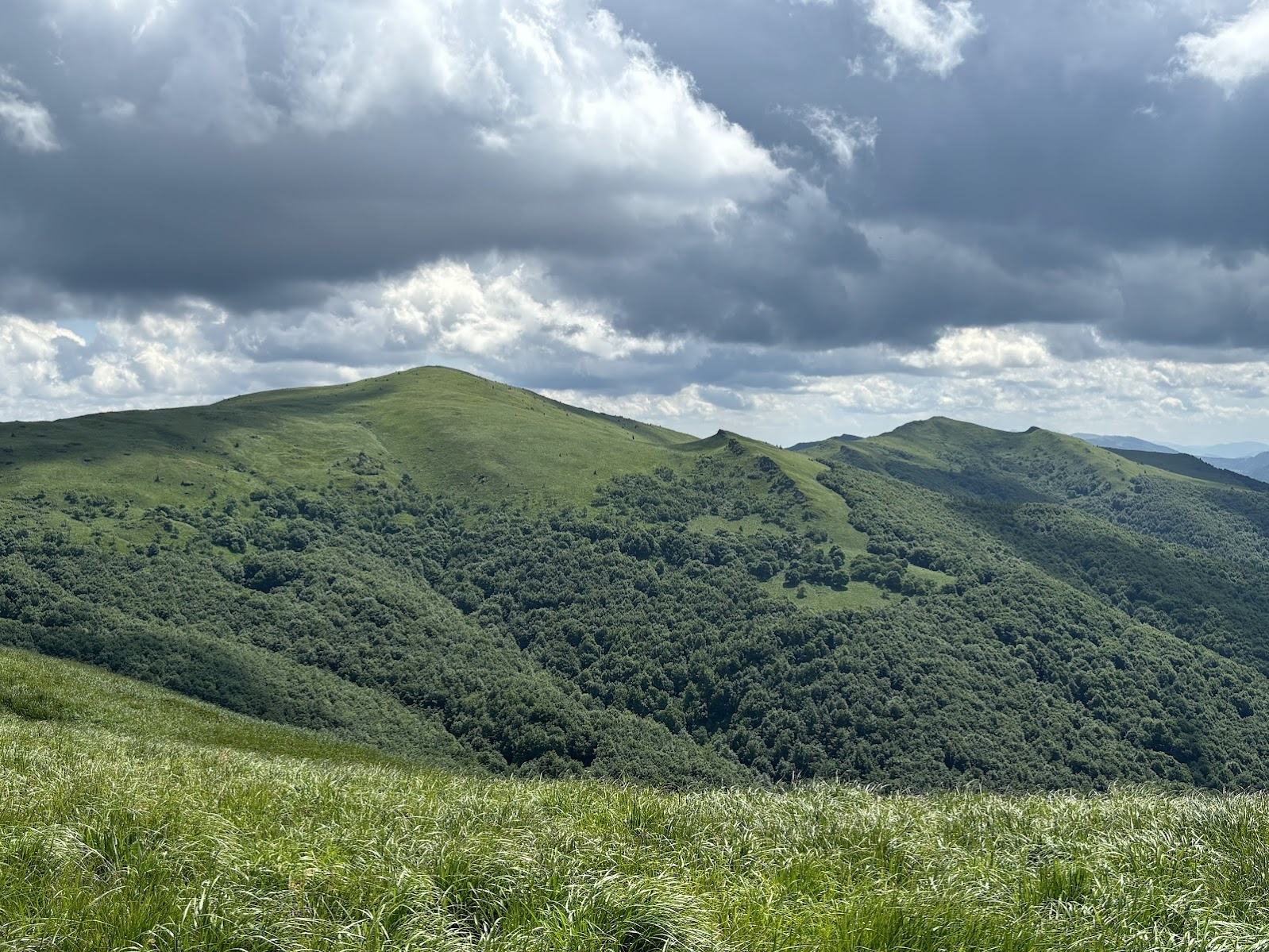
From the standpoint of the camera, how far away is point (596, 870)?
9172 millimetres

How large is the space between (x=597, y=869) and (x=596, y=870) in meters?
0.26

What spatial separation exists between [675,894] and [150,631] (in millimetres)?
212505

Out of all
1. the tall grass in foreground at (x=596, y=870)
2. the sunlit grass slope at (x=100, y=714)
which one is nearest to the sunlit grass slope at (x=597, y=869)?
the tall grass in foreground at (x=596, y=870)

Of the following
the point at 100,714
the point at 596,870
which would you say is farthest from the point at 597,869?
the point at 100,714

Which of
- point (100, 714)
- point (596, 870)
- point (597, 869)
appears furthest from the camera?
point (100, 714)

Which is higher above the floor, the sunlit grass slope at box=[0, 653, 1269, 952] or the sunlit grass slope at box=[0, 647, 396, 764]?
the sunlit grass slope at box=[0, 653, 1269, 952]

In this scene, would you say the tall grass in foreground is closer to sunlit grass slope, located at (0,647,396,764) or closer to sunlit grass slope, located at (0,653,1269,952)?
sunlit grass slope, located at (0,653,1269,952)

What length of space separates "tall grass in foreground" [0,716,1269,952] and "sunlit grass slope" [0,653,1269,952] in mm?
39

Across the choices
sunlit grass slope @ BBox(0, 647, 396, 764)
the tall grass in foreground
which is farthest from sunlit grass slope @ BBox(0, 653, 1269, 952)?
sunlit grass slope @ BBox(0, 647, 396, 764)

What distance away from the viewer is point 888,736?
634 feet

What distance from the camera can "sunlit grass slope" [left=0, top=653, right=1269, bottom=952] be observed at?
25.1 ft

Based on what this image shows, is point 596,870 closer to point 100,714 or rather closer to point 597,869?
point 597,869

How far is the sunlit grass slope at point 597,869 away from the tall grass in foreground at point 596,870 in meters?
0.04

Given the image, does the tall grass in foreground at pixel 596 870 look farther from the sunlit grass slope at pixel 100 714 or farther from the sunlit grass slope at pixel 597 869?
the sunlit grass slope at pixel 100 714
